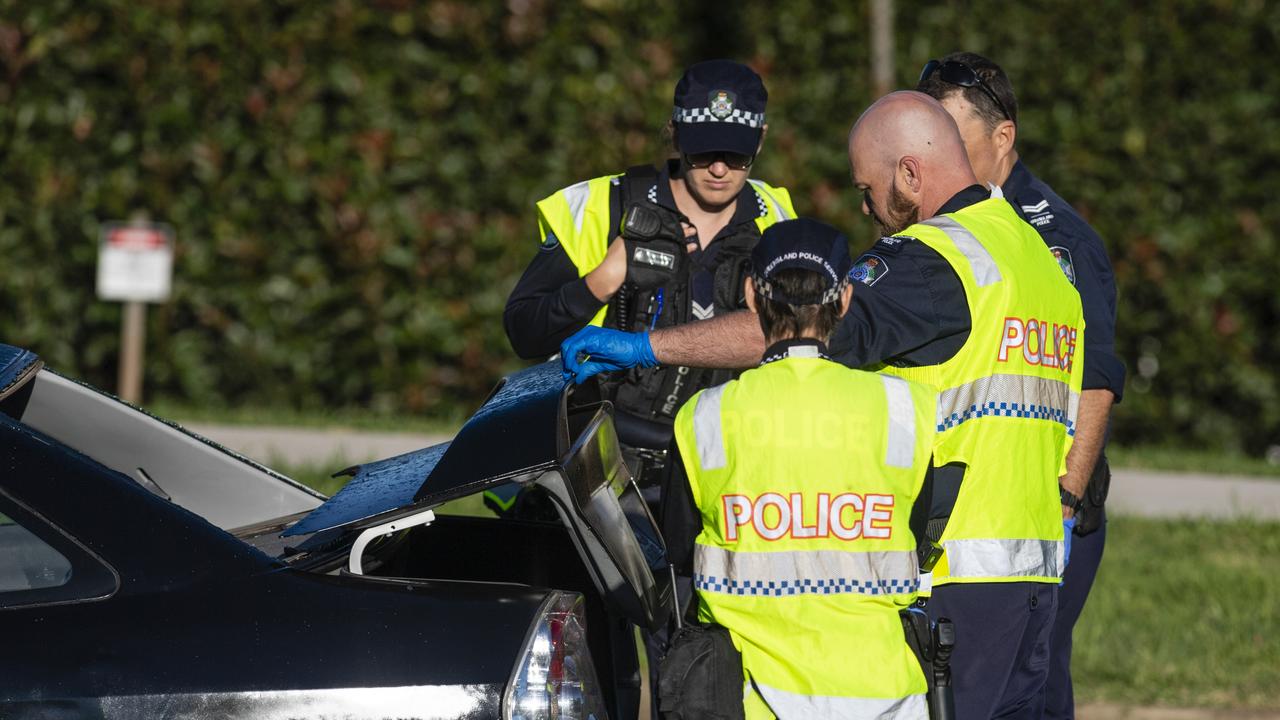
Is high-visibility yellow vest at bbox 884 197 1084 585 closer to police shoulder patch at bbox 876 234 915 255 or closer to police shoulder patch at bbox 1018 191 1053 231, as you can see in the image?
police shoulder patch at bbox 876 234 915 255

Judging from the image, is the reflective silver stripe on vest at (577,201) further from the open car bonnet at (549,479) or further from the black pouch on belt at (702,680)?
the black pouch on belt at (702,680)

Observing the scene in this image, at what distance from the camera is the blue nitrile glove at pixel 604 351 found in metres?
3.60

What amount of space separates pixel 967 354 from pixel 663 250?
1.12 metres

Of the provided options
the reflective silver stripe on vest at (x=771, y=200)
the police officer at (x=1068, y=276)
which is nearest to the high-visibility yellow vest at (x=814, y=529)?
the police officer at (x=1068, y=276)

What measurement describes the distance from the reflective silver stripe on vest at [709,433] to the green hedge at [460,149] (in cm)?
685

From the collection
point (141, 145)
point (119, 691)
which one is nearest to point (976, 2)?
point (141, 145)

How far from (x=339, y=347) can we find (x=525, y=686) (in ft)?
24.6

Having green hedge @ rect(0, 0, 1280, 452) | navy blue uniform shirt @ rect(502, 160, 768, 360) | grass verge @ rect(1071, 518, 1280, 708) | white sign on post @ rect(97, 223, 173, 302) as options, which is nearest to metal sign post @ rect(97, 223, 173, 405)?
white sign on post @ rect(97, 223, 173, 302)

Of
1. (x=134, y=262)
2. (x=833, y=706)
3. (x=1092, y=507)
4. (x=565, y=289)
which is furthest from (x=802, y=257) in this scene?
(x=134, y=262)

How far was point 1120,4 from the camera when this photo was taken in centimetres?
994

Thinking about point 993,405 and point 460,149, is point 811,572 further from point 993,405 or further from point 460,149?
point 460,149

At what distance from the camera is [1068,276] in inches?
163

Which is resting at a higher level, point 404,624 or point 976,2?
point 976,2

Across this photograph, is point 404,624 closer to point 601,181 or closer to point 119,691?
point 119,691
